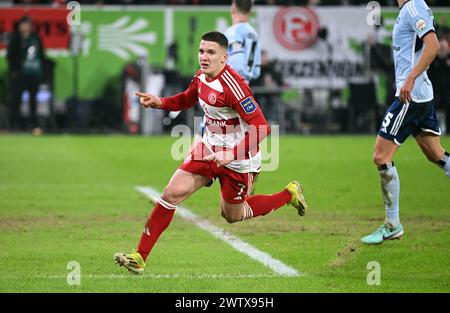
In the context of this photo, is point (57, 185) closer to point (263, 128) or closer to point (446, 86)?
point (263, 128)

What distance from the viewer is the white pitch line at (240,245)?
25.9 feet

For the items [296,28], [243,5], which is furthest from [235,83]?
[296,28]

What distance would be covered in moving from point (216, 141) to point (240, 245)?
4.63ft

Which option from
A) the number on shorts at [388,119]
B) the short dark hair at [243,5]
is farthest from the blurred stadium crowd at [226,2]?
the number on shorts at [388,119]

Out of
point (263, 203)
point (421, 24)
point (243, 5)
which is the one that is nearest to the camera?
point (263, 203)

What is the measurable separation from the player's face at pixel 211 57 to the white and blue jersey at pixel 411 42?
217 centimetres

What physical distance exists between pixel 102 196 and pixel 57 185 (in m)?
1.67

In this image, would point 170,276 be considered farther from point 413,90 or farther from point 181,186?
point 413,90

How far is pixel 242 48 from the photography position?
509 inches

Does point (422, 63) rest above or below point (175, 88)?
above

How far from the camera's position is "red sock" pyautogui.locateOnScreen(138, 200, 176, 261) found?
773cm

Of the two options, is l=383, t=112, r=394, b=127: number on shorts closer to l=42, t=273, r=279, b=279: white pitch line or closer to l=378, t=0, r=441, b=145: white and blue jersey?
l=378, t=0, r=441, b=145: white and blue jersey
